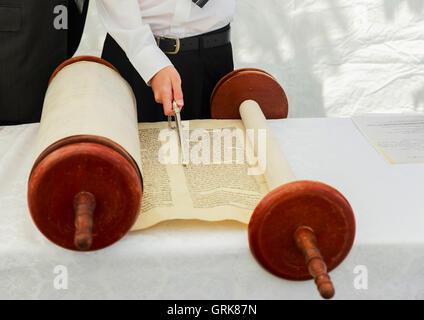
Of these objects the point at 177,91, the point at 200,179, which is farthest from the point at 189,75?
the point at 200,179

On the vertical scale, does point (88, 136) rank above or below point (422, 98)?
above

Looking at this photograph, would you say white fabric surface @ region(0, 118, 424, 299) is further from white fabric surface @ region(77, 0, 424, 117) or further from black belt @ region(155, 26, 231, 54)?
white fabric surface @ region(77, 0, 424, 117)

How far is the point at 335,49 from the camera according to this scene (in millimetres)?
2537

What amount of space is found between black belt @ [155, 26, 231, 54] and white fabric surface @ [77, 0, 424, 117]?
1014 mm

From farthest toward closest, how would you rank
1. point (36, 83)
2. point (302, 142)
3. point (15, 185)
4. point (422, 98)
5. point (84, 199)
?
point (422, 98)
point (36, 83)
point (302, 142)
point (15, 185)
point (84, 199)

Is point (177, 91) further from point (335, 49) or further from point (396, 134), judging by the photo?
point (335, 49)

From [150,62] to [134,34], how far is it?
10cm

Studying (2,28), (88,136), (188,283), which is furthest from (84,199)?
(2,28)

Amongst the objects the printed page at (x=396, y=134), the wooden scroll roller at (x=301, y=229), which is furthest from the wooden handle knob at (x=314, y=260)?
the printed page at (x=396, y=134)

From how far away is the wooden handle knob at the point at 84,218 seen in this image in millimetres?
683

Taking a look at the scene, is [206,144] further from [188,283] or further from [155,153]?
[188,283]

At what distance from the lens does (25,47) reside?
56.9 inches

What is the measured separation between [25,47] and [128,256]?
89 centimetres

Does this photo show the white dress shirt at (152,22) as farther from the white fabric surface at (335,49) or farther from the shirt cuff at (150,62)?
the white fabric surface at (335,49)
